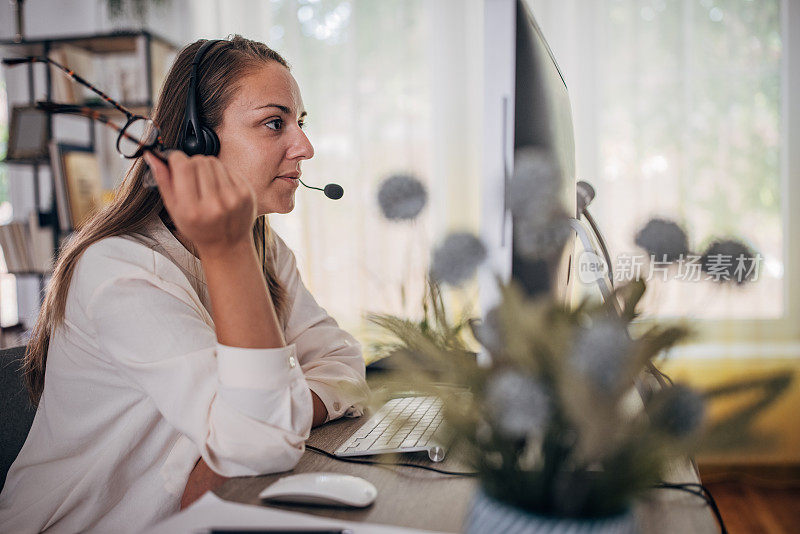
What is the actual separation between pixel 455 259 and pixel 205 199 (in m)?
0.33

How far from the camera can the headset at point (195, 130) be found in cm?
101

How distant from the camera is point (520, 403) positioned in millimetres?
391

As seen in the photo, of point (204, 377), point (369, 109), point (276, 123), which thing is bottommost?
point (204, 377)

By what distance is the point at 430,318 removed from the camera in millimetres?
521

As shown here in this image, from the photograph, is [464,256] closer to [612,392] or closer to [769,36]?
[612,392]

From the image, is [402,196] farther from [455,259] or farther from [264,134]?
[264,134]

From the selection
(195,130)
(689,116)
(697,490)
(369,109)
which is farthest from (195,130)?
(689,116)

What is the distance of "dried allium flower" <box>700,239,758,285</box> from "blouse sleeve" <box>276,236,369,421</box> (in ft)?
2.03

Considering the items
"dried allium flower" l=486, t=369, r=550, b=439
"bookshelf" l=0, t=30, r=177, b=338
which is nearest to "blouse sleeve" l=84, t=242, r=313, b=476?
"dried allium flower" l=486, t=369, r=550, b=439

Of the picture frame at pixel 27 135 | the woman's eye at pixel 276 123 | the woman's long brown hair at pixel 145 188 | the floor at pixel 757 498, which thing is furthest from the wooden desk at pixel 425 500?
the picture frame at pixel 27 135

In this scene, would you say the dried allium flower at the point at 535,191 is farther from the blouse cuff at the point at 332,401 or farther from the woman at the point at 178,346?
the blouse cuff at the point at 332,401

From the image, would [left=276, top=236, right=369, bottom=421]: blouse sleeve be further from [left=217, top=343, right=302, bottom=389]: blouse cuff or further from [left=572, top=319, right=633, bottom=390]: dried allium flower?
[left=572, top=319, right=633, bottom=390]: dried allium flower

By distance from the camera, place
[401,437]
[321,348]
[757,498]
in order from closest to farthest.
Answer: [401,437] → [321,348] → [757,498]

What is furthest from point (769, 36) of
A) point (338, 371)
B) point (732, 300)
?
point (338, 371)
